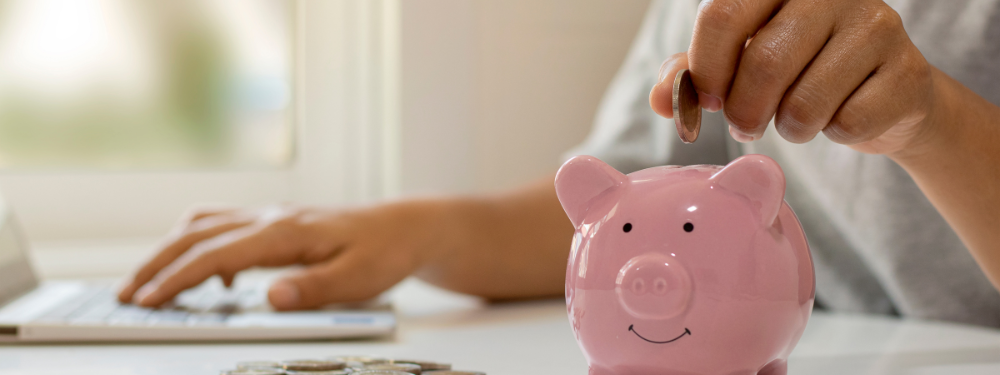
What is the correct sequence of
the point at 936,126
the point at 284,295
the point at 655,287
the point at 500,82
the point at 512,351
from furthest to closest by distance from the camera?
the point at 500,82 → the point at 284,295 → the point at 512,351 → the point at 936,126 → the point at 655,287

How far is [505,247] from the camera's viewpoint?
2.71 feet

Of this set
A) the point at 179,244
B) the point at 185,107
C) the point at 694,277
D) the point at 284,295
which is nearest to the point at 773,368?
the point at 694,277

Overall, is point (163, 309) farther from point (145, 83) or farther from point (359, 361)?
point (145, 83)

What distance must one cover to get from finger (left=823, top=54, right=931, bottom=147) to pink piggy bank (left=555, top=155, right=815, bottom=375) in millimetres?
54

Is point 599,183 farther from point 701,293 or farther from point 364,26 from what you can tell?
point 364,26

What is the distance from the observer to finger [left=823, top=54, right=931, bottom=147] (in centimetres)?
39

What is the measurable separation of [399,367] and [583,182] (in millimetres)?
142

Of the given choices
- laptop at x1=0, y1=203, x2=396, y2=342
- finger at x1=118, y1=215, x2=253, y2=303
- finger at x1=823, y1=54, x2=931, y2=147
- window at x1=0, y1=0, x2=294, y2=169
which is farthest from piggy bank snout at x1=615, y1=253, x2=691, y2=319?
window at x1=0, y1=0, x2=294, y2=169

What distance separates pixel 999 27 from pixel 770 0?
0.37 meters

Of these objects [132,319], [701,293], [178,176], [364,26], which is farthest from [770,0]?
[178,176]

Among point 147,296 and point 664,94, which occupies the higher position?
point 664,94

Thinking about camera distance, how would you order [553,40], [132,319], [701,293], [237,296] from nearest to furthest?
1. [701,293]
2. [132,319]
3. [237,296]
4. [553,40]

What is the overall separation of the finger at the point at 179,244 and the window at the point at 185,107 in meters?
0.42

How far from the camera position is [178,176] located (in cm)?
129
